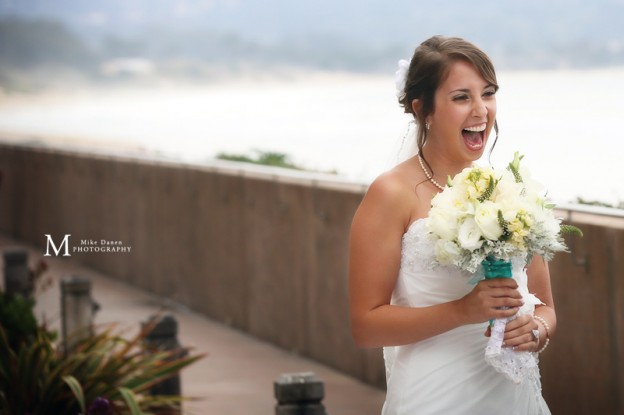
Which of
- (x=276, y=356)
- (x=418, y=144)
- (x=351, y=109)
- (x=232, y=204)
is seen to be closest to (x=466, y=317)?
(x=418, y=144)

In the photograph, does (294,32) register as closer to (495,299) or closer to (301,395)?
(301,395)

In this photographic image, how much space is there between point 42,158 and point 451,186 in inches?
619

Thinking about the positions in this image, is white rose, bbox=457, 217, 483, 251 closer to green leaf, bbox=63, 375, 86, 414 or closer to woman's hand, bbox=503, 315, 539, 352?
woman's hand, bbox=503, 315, 539, 352

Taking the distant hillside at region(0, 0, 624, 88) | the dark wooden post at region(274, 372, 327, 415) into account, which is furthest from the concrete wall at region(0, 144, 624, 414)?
the distant hillside at region(0, 0, 624, 88)

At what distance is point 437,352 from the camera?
13.5ft

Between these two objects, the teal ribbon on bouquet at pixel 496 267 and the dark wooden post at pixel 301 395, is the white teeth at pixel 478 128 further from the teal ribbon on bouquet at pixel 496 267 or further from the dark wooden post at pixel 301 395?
the dark wooden post at pixel 301 395

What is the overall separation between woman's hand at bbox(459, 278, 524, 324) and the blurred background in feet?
3.96

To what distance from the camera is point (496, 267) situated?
375 centimetres

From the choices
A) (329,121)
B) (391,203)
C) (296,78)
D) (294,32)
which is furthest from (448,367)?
(294,32)

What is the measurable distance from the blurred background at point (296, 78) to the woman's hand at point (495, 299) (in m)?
1.21

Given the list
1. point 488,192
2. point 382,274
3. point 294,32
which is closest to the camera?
point 488,192

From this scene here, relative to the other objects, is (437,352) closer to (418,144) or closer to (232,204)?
(418,144)

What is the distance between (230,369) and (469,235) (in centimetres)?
661

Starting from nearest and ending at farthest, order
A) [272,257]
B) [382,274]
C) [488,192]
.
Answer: [488,192]
[382,274]
[272,257]
